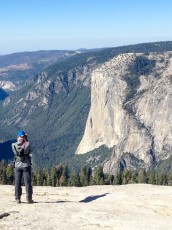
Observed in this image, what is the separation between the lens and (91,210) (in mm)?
33719

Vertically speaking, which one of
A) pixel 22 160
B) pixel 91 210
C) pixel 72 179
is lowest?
pixel 72 179

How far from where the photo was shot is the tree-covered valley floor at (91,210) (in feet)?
98.1

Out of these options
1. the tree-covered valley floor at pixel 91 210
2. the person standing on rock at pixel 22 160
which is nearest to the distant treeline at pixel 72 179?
the tree-covered valley floor at pixel 91 210

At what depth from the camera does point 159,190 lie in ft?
149

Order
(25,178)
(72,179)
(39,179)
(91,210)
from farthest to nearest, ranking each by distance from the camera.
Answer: (72,179)
(39,179)
(25,178)
(91,210)

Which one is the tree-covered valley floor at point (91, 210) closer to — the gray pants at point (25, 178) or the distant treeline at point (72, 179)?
the gray pants at point (25, 178)

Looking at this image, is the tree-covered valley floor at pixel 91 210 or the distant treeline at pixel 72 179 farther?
the distant treeline at pixel 72 179

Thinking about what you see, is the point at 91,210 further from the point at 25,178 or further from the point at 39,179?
the point at 39,179

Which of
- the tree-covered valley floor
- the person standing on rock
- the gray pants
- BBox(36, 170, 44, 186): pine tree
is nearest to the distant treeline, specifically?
BBox(36, 170, 44, 186): pine tree

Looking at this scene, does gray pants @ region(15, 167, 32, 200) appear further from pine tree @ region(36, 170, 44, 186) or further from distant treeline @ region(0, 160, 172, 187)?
pine tree @ region(36, 170, 44, 186)

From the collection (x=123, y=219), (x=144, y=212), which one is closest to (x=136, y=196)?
(x=144, y=212)

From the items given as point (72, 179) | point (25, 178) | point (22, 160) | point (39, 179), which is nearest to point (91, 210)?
point (25, 178)

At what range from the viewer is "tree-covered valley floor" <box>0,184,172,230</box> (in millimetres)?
29891

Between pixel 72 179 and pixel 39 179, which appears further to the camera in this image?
pixel 72 179
